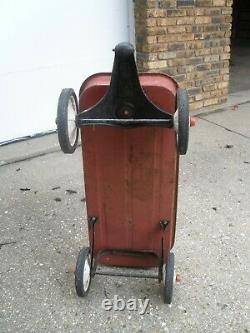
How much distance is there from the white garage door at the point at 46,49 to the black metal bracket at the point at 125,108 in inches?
105

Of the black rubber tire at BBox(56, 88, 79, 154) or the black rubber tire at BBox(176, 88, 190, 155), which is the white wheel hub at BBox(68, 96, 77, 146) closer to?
the black rubber tire at BBox(56, 88, 79, 154)

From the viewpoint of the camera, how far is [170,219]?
2156 mm

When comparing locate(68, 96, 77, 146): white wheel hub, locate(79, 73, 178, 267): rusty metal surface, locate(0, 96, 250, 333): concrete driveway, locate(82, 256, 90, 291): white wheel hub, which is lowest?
locate(0, 96, 250, 333): concrete driveway

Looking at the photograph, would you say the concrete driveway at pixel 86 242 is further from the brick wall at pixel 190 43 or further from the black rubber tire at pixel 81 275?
the brick wall at pixel 190 43

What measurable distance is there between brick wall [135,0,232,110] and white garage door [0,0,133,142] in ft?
1.17

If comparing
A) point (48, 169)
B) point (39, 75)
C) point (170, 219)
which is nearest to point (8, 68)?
point (39, 75)

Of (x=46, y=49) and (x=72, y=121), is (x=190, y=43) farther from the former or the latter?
(x=72, y=121)

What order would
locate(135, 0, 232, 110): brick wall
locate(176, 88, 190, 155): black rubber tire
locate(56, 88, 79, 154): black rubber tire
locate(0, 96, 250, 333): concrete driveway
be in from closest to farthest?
locate(176, 88, 190, 155): black rubber tire, locate(56, 88, 79, 154): black rubber tire, locate(0, 96, 250, 333): concrete driveway, locate(135, 0, 232, 110): brick wall

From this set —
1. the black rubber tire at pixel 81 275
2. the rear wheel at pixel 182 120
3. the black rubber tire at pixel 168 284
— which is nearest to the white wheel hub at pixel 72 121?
the rear wheel at pixel 182 120

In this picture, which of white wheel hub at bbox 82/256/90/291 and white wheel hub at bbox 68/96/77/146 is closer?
white wheel hub at bbox 68/96/77/146

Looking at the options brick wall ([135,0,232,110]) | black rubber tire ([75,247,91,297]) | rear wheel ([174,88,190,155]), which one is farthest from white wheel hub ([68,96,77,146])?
brick wall ([135,0,232,110])

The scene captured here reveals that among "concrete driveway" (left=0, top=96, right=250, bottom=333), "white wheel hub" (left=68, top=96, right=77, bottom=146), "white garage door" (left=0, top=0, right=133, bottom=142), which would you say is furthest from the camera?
"white garage door" (left=0, top=0, right=133, bottom=142)

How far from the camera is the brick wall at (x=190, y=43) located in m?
4.34

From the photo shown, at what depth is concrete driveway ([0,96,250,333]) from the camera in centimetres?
209
